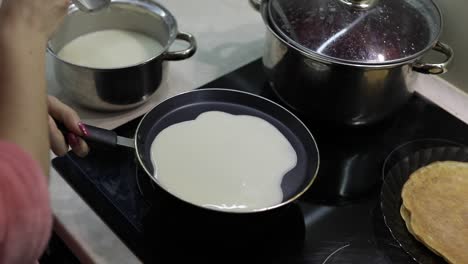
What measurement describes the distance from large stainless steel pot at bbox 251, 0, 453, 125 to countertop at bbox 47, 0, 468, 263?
0.54 feet

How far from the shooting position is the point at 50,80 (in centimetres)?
88

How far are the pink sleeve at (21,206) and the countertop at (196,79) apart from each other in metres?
0.21

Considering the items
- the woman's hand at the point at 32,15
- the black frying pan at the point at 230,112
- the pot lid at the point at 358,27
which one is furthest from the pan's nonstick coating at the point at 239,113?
the woman's hand at the point at 32,15

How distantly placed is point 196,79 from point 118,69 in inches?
8.9

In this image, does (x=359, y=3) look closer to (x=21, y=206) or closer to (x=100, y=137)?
(x=100, y=137)

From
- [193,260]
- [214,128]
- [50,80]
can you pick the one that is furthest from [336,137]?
[50,80]

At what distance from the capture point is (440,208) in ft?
2.47

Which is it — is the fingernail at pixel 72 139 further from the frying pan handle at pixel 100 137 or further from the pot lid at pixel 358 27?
the pot lid at pixel 358 27

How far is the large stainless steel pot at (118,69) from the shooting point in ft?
2.46

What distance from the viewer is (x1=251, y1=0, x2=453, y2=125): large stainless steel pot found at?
76cm

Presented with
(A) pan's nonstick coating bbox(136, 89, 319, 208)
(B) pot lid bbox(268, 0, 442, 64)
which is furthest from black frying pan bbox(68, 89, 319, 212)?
(B) pot lid bbox(268, 0, 442, 64)

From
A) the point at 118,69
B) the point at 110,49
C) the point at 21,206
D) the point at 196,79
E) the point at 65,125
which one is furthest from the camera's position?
the point at 196,79

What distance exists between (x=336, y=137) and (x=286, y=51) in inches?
7.0

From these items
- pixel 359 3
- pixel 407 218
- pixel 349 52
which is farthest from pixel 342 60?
pixel 407 218
